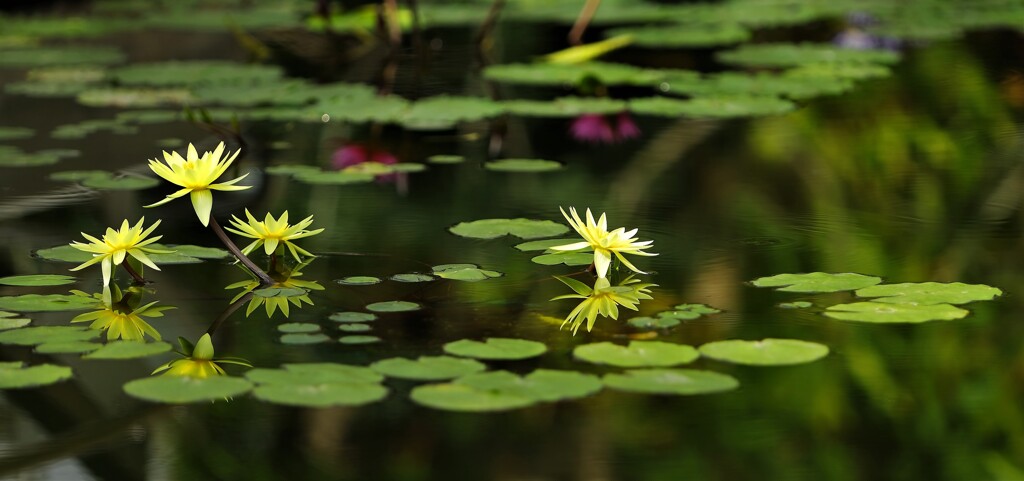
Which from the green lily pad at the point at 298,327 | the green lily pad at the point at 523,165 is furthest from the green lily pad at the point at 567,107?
the green lily pad at the point at 298,327

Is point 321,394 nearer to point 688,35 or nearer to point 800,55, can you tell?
point 800,55

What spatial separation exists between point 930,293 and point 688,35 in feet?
11.2

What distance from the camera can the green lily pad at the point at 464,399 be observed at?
166 cm

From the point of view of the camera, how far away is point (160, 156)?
3.59 metres

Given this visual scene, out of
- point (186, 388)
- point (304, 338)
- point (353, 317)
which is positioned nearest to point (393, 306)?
point (353, 317)

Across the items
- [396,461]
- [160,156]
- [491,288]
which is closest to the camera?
[396,461]

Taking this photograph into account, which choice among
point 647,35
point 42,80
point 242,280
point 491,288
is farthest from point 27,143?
point 647,35

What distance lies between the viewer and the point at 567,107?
390 centimetres

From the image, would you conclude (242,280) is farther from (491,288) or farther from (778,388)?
(778,388)

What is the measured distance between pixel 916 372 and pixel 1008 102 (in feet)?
7.36

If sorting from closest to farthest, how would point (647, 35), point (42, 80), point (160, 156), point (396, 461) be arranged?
point (396, 461) < point (160, 156) < point (42, 80) < point (647, 35)

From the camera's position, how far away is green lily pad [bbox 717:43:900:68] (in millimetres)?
4688

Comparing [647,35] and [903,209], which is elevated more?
[647,35]

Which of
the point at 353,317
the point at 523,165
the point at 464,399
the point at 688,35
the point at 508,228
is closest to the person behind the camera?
the point at 464,399
